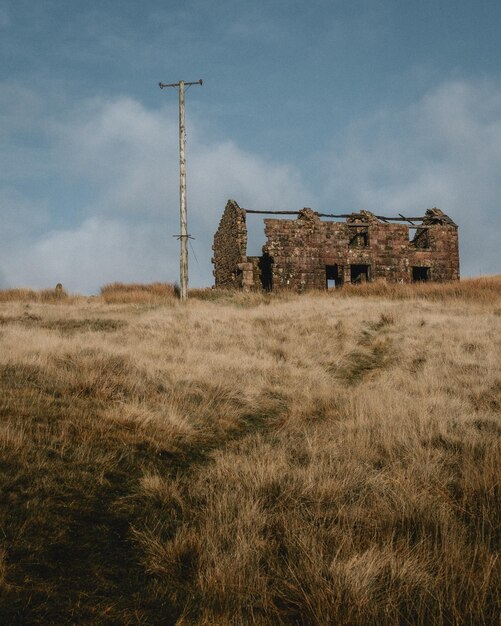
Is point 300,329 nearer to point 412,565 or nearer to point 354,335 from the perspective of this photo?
point 354,335

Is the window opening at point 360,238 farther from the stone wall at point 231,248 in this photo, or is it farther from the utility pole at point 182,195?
the utility pole at point 182,195

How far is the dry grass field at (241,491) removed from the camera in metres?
2.09

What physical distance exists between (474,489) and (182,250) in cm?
1569

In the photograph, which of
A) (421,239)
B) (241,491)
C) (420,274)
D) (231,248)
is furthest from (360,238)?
(241,491)

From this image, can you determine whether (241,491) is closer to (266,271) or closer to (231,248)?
(266,271)

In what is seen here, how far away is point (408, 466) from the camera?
3611 millimetres

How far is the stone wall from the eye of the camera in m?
22.3

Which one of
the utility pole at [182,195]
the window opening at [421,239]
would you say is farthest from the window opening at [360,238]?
the utility pole at [182,195]

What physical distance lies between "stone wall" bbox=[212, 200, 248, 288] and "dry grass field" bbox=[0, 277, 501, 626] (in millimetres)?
14817

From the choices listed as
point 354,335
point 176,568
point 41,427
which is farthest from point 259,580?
point 354,335

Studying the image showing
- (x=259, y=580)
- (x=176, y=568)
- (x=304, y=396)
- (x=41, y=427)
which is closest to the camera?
(x=259, y=580)

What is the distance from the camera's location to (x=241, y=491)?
3.17m

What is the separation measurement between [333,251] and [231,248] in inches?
213

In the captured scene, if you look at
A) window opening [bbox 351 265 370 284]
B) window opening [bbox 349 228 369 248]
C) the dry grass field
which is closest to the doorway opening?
window opening [bbox 349 228 369 248]
